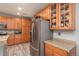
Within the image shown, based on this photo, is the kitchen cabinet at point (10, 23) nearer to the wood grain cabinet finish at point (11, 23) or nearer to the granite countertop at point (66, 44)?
the wood grain cabinet finish at point (11, 23)

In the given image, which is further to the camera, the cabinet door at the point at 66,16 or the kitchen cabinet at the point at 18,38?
the kitchen cabinet at the point at 18,38

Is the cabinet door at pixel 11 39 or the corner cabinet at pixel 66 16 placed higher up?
A: the corner cabinet at pixel 66 16

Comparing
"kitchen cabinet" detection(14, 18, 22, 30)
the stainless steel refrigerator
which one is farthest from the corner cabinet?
"kitchen cabinet" detection(14, 18, 22, 30)

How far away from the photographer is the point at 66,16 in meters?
2.02

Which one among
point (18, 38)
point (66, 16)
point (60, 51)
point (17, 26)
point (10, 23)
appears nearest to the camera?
point (60, 51)

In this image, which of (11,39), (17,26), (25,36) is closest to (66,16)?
(17,26)

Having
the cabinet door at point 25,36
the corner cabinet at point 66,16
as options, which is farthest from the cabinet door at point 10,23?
the corner cabinet at point 66,16

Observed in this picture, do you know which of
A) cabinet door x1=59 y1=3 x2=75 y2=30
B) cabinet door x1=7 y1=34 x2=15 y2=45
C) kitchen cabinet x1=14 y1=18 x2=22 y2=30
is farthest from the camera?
kitchen cabinet x1=14 y1=18 x2=22 y2=30

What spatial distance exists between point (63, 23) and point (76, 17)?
1.12 feet

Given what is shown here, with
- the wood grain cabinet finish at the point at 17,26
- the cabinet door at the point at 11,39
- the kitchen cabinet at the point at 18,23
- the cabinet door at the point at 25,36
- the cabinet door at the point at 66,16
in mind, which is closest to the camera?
the cabinet door at the point at 66,16

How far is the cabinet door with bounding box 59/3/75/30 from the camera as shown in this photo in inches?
72.6

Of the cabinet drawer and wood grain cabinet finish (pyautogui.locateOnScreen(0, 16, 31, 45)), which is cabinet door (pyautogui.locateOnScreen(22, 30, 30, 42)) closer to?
wood grain cabinet finish (pyautogui.locateOnScreen(0, 16, 31, 45))

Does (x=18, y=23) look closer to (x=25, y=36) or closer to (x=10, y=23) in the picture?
(x=10, y=23)

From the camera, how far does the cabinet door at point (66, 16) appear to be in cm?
184
